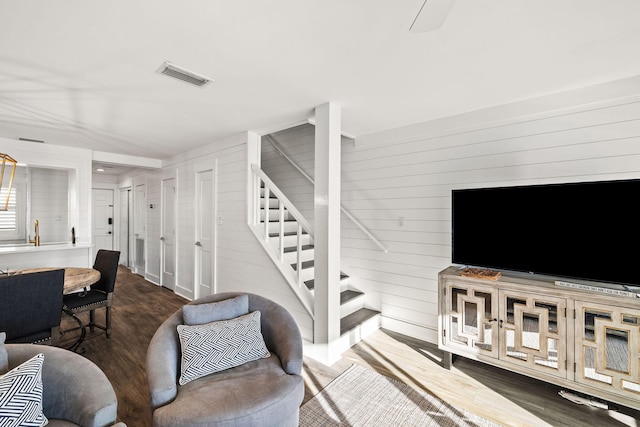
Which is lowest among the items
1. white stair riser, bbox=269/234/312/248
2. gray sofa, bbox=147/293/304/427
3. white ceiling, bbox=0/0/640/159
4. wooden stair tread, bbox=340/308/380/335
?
wooden stair tread, bbox=340/308/380/335

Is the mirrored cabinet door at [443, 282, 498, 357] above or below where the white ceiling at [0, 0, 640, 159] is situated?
below

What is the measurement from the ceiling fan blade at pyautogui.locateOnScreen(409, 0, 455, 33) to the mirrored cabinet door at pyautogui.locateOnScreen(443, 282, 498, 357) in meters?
2.09

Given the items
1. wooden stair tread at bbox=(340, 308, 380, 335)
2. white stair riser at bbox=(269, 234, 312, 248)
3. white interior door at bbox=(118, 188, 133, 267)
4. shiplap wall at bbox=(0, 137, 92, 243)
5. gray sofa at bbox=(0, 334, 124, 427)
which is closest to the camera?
gray sofa at bbox=(0, 334, 124, 427)

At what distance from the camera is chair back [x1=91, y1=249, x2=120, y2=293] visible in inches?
125

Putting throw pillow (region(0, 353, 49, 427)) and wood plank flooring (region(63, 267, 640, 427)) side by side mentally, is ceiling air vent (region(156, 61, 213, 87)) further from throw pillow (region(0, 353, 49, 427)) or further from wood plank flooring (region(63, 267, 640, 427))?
wood plank flooring (region(63, 267, 640, 427))

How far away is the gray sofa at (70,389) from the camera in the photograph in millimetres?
1256

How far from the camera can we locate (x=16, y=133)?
3564 millimetres

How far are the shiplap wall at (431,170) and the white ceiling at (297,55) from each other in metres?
0.26

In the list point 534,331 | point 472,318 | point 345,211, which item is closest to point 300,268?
point 345,211

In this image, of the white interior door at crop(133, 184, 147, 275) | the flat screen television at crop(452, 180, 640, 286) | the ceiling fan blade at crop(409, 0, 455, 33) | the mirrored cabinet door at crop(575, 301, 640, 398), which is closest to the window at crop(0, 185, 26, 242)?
the white interior door at crop(133, 184, 147, 275)

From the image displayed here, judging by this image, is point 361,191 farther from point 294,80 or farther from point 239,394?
point 239,394

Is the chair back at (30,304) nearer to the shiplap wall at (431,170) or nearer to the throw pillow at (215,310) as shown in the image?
the throw pillow at (215,310)

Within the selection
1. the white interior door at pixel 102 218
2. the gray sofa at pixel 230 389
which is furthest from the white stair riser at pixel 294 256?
the white interior door at pixel 102 218

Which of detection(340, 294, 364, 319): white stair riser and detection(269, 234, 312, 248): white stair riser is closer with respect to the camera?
detection(340, 294, 364, 319): white stair riser
